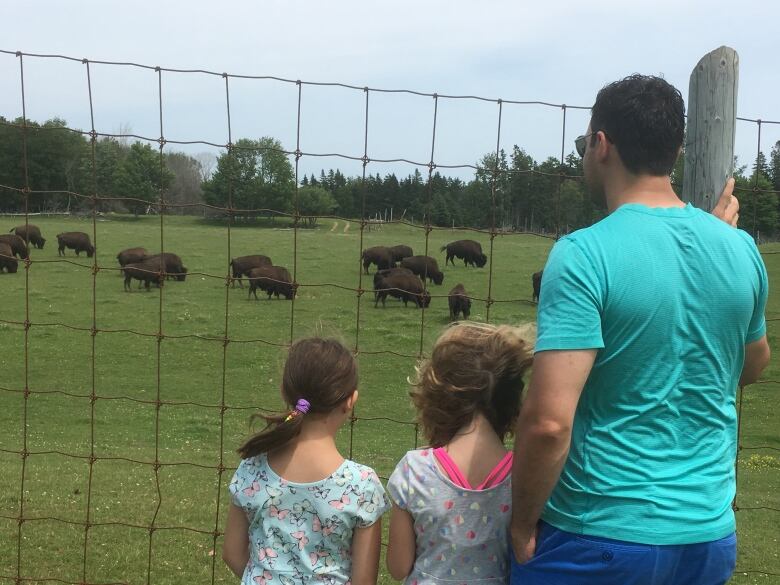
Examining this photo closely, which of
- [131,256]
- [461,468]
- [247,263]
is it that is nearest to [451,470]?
[461,468]

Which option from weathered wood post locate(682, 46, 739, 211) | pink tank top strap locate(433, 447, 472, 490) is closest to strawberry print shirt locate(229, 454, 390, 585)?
pink tank top strap locate(433, 447, 472, 490)

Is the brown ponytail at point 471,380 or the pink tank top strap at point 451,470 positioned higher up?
the brown ponytail at point 471,380

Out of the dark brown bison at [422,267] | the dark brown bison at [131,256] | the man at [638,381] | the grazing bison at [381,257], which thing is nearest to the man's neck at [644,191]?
the man at [638,381]

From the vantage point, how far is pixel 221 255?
121ft

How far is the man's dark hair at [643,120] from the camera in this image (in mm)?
2248

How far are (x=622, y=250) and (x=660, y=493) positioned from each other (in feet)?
1.94

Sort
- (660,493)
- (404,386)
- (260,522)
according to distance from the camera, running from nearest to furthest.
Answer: (660,493) → (260,522) → (404,386)

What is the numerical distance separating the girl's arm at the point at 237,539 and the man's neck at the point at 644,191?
4.91 feet

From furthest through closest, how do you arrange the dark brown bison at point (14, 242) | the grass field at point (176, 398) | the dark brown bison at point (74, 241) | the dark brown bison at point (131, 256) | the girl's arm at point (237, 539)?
the dark brown bison at point (74, 241), the dark brown bison at point (14, 242), the dark brown bison at point (131, 256), the grass field at point (176, 398), the girl's arm at point (237, 539)

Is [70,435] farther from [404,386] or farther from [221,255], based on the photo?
[221,255]

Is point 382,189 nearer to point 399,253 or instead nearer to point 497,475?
point 497,475

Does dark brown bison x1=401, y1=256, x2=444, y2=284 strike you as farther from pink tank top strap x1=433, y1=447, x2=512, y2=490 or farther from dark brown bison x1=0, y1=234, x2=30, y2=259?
pink tank top strap x1=433, y1=447, x2=512, y2=490

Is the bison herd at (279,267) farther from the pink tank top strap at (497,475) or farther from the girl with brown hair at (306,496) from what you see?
the pink tank top strap at (497,475)

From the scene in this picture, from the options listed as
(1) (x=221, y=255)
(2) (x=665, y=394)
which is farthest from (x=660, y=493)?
(1) (x=221, y=255)
